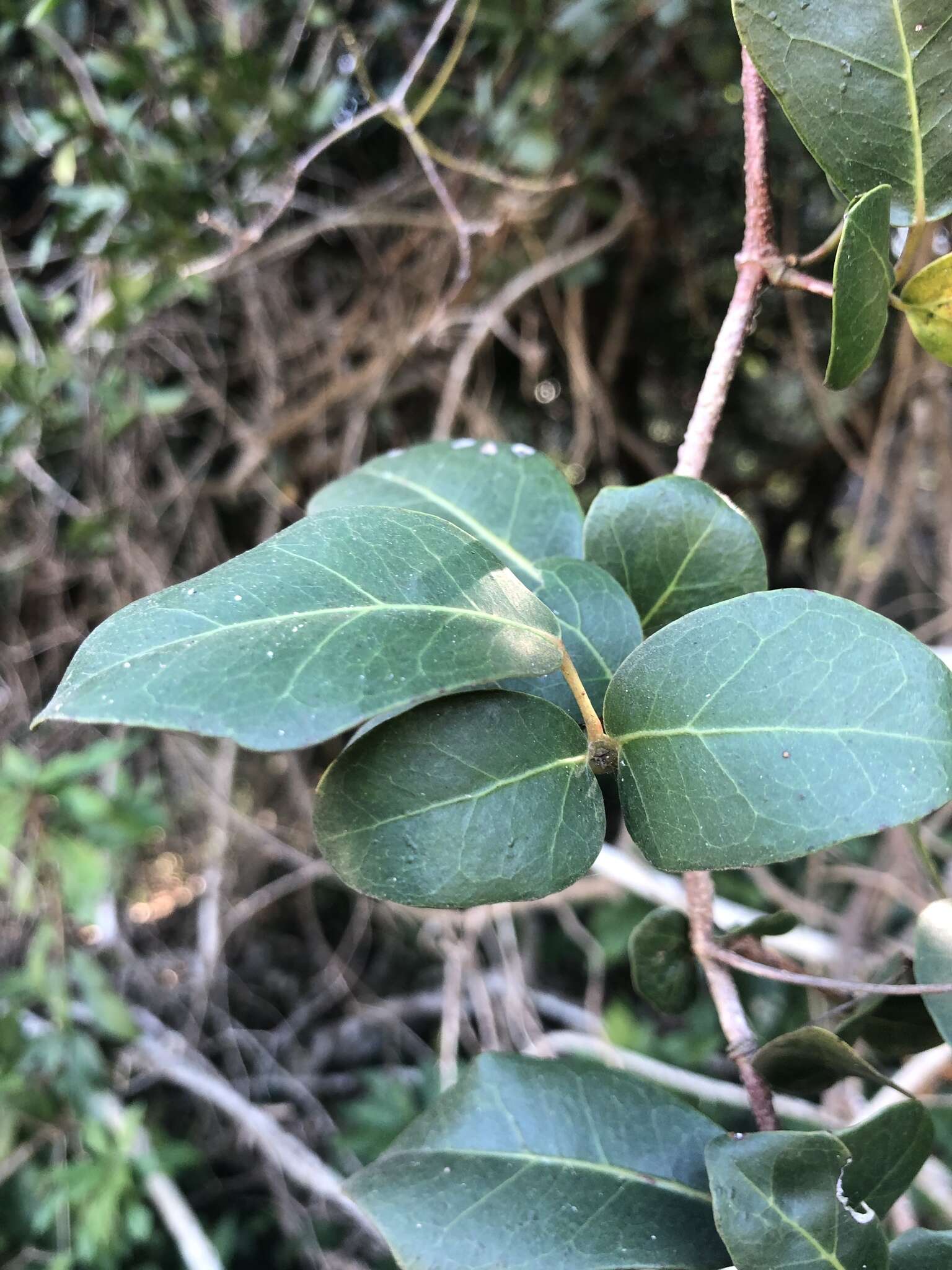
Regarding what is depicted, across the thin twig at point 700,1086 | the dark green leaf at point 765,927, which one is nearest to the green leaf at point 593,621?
the dark green leaf at point 765,927

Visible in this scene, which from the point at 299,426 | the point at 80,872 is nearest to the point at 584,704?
the point at 80,872

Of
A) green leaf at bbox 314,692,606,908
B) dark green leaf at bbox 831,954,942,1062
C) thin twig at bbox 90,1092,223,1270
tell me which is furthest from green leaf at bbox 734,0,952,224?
thin twig at bbox 90,1092,223,1270

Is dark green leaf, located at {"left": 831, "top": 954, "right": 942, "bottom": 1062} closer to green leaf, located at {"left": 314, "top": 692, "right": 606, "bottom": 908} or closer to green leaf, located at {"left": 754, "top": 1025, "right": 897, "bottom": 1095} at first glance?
green leaf, located at {"left": 754, "top": 1025, "right": 897, "bottom": 1095}

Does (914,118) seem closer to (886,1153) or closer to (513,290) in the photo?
(886,1153)

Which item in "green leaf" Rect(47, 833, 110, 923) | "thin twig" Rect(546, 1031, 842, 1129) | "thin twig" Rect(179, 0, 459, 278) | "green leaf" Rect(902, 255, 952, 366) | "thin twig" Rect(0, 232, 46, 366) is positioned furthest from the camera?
"thin twig" Rect(0, 232, 46, 366)

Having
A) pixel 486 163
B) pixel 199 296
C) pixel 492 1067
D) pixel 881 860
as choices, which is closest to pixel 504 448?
pixel 492 1067

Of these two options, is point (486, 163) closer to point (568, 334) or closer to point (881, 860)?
point (568, 334)
